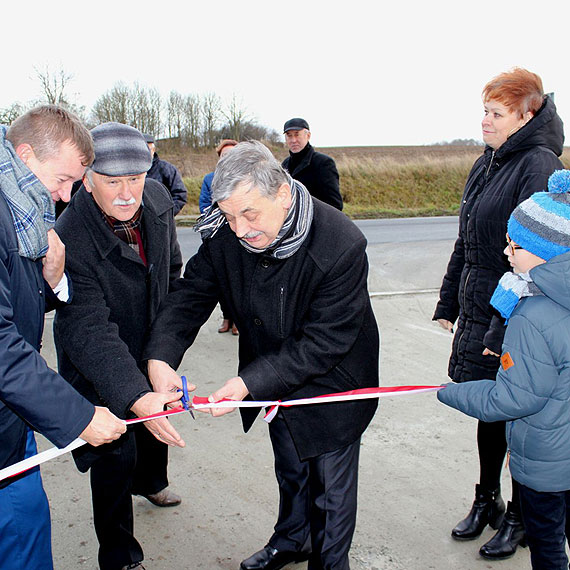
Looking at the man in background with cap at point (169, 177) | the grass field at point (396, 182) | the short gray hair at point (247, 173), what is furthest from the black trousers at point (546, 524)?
the grass field at point (396, 182)

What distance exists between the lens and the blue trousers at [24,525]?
2.25 metres

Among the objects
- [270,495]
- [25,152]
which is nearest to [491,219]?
[270,495]

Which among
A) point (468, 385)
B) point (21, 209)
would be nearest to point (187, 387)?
point (21, 209)

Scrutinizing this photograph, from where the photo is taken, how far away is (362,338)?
275 centimetres

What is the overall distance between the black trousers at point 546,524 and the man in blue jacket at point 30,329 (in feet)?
5.60

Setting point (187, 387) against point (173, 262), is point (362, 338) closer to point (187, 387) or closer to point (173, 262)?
point (187, 387)

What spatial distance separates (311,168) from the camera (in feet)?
22.6

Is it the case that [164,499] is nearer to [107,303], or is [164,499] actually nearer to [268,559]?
[268,559]

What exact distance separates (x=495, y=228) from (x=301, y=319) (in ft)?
3.76

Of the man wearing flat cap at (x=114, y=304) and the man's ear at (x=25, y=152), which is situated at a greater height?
the man's ear at (x=25, y=152)

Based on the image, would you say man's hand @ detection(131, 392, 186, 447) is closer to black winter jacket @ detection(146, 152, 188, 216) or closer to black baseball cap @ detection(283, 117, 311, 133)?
black baseball cap @ detection(283, 117, 311, 133)

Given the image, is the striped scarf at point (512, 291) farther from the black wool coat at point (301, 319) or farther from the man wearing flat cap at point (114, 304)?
the man wearing flat cap at point (114, 304)

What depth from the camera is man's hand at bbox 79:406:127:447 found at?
7.39 feet

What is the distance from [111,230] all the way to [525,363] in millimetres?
1902
